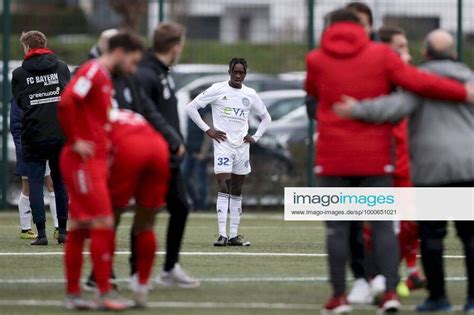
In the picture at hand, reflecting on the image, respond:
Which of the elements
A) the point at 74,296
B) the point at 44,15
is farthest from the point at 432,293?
the point at 44,15

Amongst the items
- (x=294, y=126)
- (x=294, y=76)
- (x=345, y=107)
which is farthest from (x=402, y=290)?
(x=294, y=76)

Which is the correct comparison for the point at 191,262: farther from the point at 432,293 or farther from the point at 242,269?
the point at 432,293

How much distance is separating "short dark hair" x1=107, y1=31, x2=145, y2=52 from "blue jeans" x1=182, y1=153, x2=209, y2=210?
12272 mm

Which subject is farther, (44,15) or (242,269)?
(44,15)

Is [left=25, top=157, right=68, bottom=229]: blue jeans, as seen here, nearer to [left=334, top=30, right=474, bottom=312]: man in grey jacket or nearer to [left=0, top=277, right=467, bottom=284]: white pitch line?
[left=0, top=277, right=467, bottom=284]: white pitch line

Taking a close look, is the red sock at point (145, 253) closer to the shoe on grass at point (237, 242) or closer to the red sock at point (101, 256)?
the red sock at point (101, 256)

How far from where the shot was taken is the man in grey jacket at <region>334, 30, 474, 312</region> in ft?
29.5

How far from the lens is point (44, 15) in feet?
79.1

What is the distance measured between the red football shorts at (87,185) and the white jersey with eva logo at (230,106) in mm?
6239

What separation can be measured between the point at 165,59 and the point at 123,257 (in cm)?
307

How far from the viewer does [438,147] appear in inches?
354

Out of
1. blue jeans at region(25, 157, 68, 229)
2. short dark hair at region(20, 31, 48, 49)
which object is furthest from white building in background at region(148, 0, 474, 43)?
blue jeans at region(25, 157, 68, 229)

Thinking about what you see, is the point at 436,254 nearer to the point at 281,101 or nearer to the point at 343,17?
the point at 343,17

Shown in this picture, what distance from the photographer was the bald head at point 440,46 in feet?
30.2
